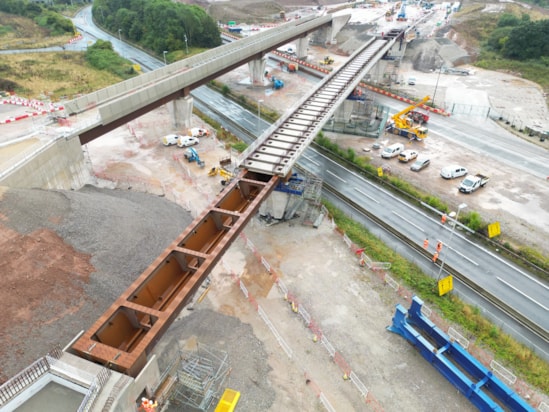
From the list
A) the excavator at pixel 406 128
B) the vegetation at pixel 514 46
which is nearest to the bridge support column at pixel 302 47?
the vegetation at pixel 514 46

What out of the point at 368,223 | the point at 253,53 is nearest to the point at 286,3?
the point at 253,53

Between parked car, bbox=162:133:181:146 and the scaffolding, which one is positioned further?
parked car, bbox=162:133:181:146

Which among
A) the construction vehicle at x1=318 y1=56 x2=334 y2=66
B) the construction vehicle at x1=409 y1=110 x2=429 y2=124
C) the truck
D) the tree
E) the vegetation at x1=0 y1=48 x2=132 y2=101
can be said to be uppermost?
the tree

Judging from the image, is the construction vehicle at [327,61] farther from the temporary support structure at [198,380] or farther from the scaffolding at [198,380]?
the temporary support structure at [198,380]

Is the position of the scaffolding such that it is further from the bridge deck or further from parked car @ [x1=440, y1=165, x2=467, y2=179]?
parked car @ [x1=440, y1=165, x2=467, y2=179]

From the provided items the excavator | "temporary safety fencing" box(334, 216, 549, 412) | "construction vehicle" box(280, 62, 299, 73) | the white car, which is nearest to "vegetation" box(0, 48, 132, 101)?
the white car

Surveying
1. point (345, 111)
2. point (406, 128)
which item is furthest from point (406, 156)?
point (345, 111)
